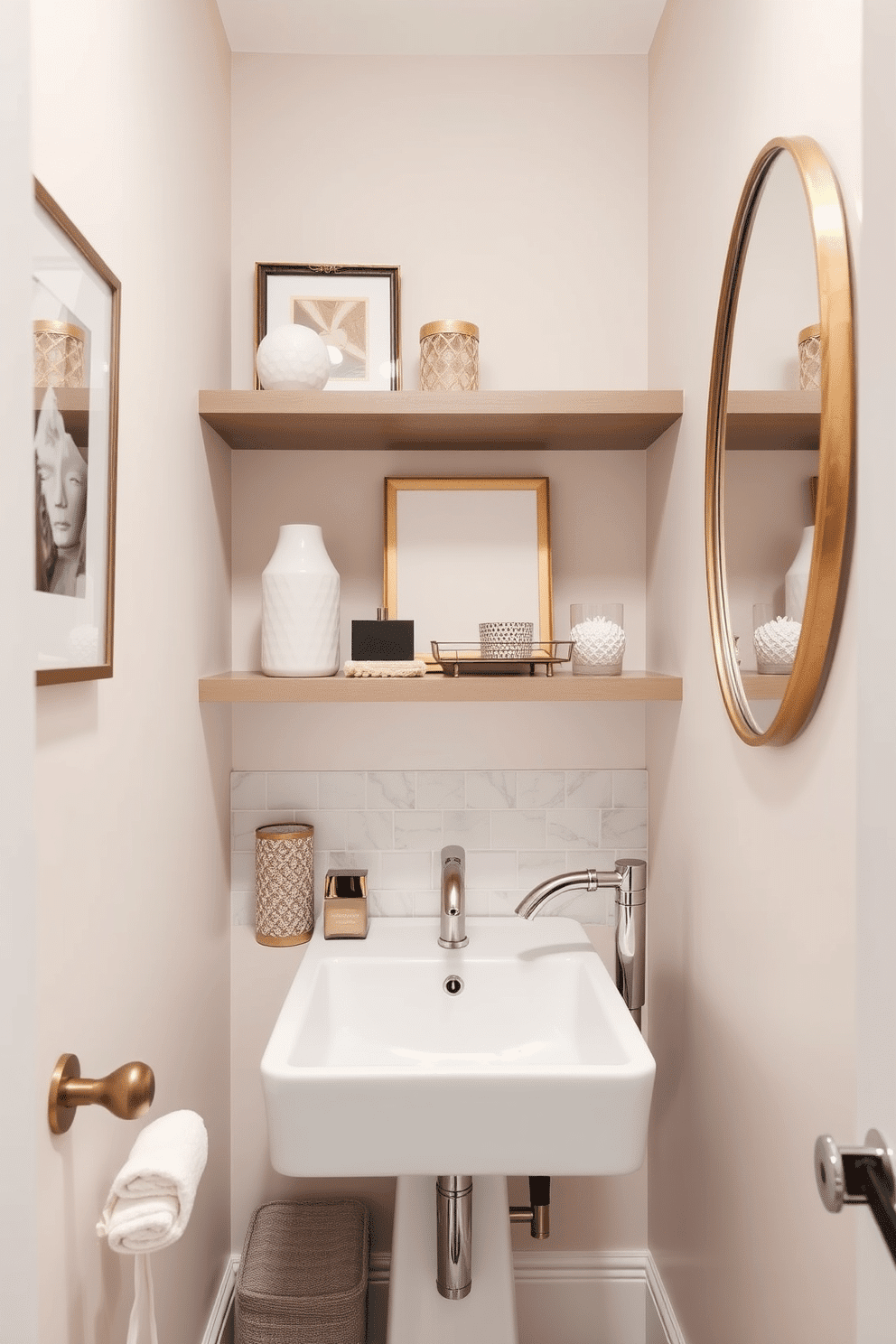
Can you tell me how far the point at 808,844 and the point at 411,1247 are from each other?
91 cm

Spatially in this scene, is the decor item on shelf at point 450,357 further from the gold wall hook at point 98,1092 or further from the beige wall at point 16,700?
the gold wall hook at point 98,1092

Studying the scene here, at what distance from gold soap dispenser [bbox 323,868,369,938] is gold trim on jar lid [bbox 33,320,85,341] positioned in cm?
104

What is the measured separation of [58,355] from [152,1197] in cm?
84

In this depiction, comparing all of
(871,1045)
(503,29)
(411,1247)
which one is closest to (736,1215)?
(411,1247)

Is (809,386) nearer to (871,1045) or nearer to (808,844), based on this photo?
(808,844)

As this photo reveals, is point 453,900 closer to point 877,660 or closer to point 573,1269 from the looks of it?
point 573,1269

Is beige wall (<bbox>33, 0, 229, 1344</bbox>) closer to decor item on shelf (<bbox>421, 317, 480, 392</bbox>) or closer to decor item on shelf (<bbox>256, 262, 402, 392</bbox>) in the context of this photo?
decor item on shelf (<bbox>256, 262, 402, 392</bbox>)

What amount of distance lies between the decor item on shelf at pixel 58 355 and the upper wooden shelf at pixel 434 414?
55 cm

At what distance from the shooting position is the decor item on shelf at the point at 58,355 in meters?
0.83

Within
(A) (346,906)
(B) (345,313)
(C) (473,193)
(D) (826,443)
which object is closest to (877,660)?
(D) (826,443)

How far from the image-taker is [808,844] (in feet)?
3.22

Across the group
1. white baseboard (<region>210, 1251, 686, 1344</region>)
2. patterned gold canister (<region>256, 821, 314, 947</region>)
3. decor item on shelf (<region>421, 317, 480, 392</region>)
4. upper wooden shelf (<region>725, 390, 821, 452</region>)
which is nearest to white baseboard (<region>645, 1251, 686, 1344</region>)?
white baseboard (<region>210, 1251, 686, 1344</region>)

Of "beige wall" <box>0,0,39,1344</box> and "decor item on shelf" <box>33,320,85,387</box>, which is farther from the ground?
"decor item on shelf" <box>33,320,85,387</box>

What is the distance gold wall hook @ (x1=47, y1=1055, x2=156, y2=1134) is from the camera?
79cm
